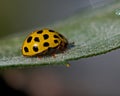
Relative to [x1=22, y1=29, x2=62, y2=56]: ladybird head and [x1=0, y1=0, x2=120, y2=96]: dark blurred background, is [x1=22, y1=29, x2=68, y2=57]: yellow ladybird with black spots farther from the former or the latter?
[x1=0, y1=0, x2=120, y2=96]: dark blurred background

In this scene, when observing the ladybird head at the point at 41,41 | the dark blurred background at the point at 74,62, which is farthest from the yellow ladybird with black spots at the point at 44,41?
the dark blurred background at the point at 74,62

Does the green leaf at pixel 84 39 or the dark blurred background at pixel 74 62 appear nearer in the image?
the green leaf at pixel 84 39

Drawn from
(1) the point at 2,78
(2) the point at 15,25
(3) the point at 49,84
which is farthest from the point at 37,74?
(2) the point at 15,25

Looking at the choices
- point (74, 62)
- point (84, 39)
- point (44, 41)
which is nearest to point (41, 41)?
point (44, 41)

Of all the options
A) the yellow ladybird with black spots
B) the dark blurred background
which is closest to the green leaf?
the yellow ladybird with black spots

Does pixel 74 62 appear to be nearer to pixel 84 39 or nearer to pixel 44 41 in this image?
pixel 44 41

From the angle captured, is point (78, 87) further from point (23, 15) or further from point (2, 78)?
point (23, 15)

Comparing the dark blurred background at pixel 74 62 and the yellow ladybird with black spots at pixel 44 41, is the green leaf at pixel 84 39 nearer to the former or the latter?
the yellow ladybird with black spots at pixel 44 41
